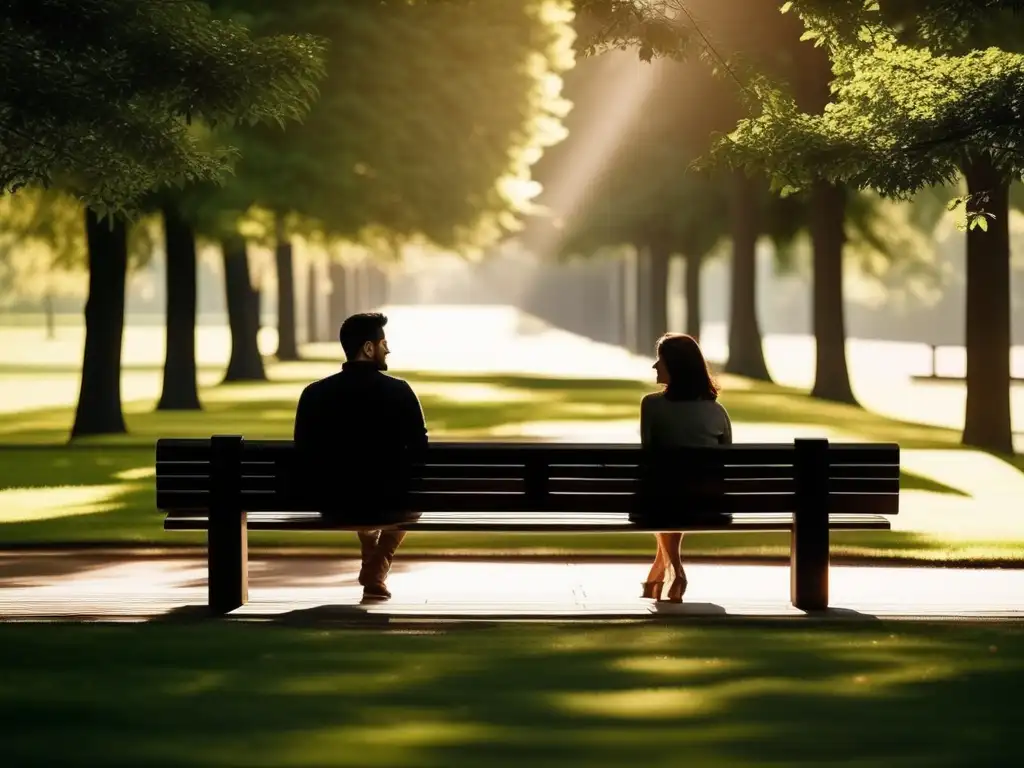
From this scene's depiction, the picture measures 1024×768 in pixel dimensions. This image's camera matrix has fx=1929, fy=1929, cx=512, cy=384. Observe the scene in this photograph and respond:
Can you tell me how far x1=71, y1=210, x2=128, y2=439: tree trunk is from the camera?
24.4 metres

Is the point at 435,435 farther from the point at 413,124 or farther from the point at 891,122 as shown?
the point at 891,122

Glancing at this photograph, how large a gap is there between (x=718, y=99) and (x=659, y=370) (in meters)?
30.6

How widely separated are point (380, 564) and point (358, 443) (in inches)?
29.9

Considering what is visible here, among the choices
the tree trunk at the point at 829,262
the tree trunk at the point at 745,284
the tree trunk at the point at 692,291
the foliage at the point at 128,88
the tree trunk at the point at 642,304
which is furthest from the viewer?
the tree trunk at the point at 642,304

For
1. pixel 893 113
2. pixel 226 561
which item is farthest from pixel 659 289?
pixel 226 561

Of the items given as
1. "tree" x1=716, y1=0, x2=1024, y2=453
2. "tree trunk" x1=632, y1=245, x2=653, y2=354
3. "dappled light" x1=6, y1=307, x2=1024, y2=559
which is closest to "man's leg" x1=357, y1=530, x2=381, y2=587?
"dappled light" x1=6, y1=307, x2=1024, y2=559

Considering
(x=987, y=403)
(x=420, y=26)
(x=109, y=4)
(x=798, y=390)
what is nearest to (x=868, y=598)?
(x=109, y=4)

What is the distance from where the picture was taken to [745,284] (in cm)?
4256

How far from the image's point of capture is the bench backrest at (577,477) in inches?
370

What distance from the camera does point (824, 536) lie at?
9508mm

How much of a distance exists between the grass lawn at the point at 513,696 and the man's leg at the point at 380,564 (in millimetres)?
1089

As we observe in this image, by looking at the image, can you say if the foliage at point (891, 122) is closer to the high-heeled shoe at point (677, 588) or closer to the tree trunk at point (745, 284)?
the high-heeled shoe at point (677, 588)

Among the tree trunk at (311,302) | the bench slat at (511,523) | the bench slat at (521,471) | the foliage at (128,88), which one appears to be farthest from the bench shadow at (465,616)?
the tree trunk at (311,302)

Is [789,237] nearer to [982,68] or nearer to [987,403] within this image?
[987,403]
